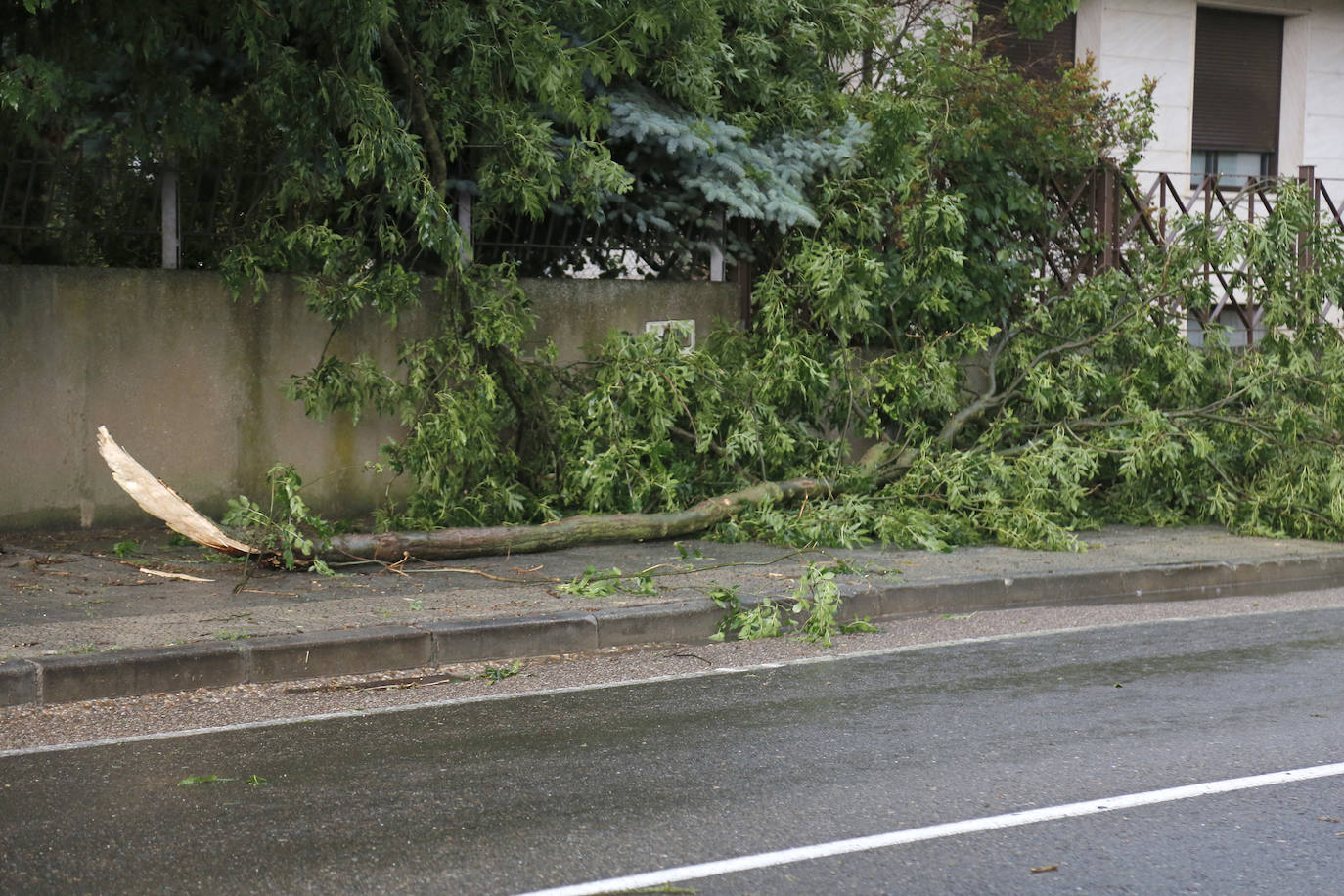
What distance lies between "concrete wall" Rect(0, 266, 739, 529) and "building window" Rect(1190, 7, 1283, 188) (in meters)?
15.6

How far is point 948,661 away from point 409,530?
399 cm

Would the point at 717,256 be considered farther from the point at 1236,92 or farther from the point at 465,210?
the point at 1236,92

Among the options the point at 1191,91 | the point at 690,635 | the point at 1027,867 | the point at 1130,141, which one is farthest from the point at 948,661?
the point at 1191,91

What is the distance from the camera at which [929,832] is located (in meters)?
4.42

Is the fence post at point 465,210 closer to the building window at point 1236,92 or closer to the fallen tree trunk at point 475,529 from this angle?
the fallen tree trunk at point 475,529

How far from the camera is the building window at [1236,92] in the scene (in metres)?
22.3

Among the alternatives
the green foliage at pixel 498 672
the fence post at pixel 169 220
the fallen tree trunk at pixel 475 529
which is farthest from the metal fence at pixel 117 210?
the green foliage at pixel 498 672

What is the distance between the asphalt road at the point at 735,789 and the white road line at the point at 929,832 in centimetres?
4

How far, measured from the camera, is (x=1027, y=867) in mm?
4113

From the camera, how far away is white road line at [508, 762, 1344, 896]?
3998mm

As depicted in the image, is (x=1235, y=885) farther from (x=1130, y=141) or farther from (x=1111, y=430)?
(x=1130, y=141)

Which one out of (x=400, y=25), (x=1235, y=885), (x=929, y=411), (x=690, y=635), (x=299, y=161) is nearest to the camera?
(x=1235, y=885)

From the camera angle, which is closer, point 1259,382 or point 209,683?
point 209,683

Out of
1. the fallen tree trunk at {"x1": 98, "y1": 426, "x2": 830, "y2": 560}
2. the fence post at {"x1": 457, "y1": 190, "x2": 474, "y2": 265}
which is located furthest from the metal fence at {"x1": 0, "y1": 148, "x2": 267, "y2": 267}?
the fallen tree trunk at {"x1": 98, "y1": 426, "x2": 830, "y2": 560}
